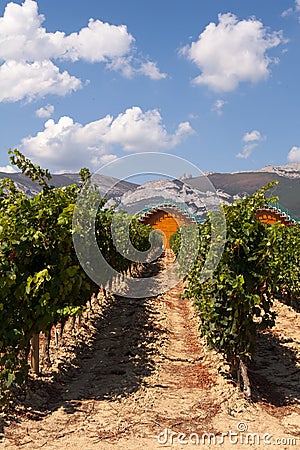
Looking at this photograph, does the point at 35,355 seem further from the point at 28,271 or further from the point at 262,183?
the point at 262,183

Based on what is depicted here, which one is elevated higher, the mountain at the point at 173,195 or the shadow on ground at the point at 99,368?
the mountain at the point at 173,195

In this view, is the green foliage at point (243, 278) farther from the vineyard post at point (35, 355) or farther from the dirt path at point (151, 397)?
the vineyard post at point (35, 355)

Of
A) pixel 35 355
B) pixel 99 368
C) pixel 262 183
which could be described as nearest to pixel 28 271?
pixel 35 355

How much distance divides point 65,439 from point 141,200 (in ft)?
18.7

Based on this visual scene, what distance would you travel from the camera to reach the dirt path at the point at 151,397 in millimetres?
4562

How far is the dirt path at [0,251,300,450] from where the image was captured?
4.56m

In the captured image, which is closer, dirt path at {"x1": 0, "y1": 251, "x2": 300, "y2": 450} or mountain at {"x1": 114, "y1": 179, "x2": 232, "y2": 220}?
dirt path at {"x1": 0, "y1": 251, "x2": 300, "y2": 450}

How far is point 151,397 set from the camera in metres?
5.65

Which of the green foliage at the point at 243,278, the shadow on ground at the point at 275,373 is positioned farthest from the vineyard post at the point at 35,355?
the shadow on ground at the point at 275,373

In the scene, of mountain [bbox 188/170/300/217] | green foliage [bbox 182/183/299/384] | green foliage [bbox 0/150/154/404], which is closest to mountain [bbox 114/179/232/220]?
green foliage [bbox 182/183/299/384]

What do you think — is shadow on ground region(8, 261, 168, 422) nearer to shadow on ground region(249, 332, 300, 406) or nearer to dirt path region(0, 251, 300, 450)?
dirt path region(0, 251, 300, 450)

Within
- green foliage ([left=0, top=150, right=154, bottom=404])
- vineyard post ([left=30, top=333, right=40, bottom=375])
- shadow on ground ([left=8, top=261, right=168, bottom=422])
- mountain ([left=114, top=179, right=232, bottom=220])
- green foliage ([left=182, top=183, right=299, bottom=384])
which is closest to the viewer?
green foliage ([left=0, top=150, right=154, bottom=404])

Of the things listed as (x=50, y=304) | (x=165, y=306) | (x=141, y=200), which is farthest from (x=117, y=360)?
(x=165, y=306)

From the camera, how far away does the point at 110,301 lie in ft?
44.0
